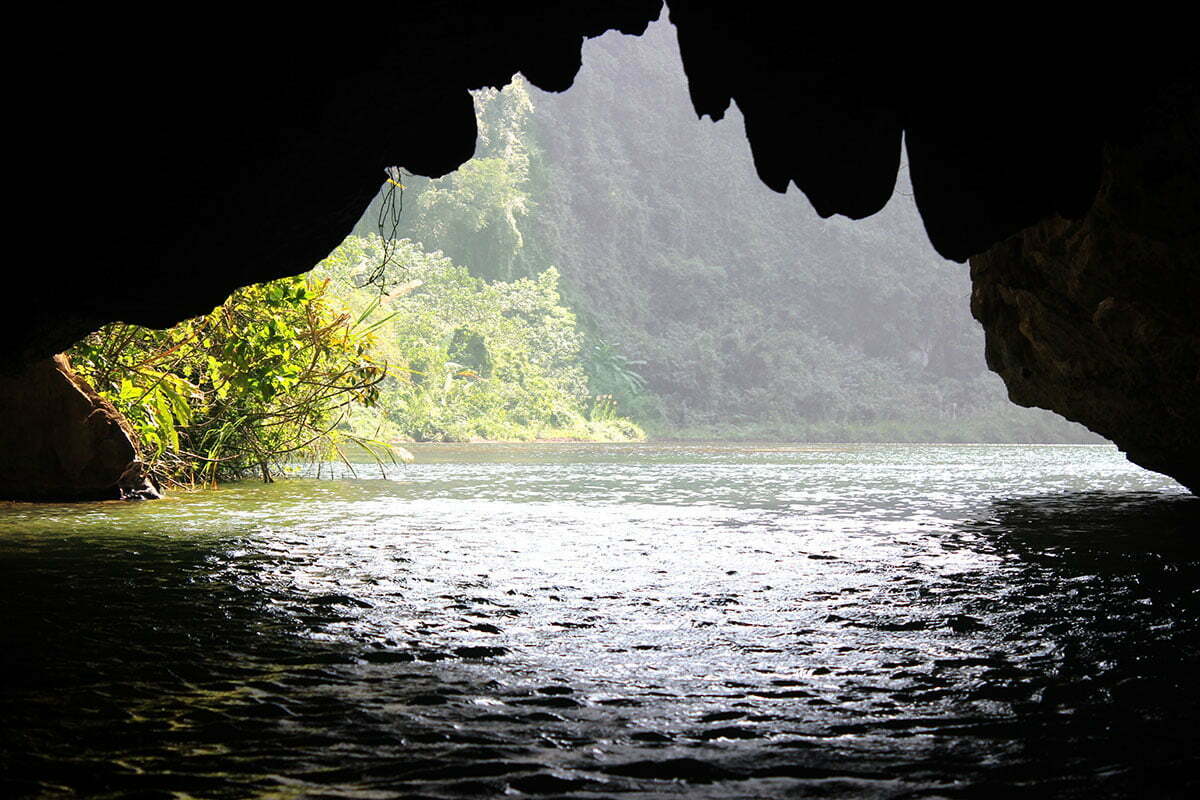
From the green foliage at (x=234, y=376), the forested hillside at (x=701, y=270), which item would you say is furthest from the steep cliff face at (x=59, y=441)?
the forested hillside at (x=701, y=270)

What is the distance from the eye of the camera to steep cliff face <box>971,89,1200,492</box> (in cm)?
629

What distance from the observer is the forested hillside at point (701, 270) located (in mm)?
43406

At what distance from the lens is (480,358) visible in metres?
37.7

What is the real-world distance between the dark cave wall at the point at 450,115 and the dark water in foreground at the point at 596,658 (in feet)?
6.25

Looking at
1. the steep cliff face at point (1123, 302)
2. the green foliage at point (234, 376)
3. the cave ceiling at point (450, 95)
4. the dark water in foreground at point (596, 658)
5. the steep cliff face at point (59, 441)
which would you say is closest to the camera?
the dark water in foreground at point (596, 658)

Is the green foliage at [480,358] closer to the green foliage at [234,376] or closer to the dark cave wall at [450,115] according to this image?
the green foliage at [234,376]

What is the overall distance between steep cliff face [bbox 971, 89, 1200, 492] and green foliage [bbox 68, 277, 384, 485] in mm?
7083

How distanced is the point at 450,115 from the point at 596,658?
405 cm

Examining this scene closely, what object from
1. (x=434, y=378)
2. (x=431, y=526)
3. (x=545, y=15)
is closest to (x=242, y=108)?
(x=545, y=15)

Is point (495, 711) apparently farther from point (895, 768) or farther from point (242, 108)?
point (242, 108)

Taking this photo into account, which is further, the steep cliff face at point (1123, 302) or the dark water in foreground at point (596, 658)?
the steep cliff face at point (1123, 302)

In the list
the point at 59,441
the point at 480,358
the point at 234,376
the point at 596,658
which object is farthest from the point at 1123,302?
the point at 480,358

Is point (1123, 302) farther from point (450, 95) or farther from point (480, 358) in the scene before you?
point (480, 358)

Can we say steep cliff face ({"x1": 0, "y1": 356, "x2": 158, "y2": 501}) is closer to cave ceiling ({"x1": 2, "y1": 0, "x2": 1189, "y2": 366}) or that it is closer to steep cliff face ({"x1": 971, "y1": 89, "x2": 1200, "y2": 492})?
cave ceiling ({"x1": 2, "y1": 0, "x2": 1189, "y2": 366})
